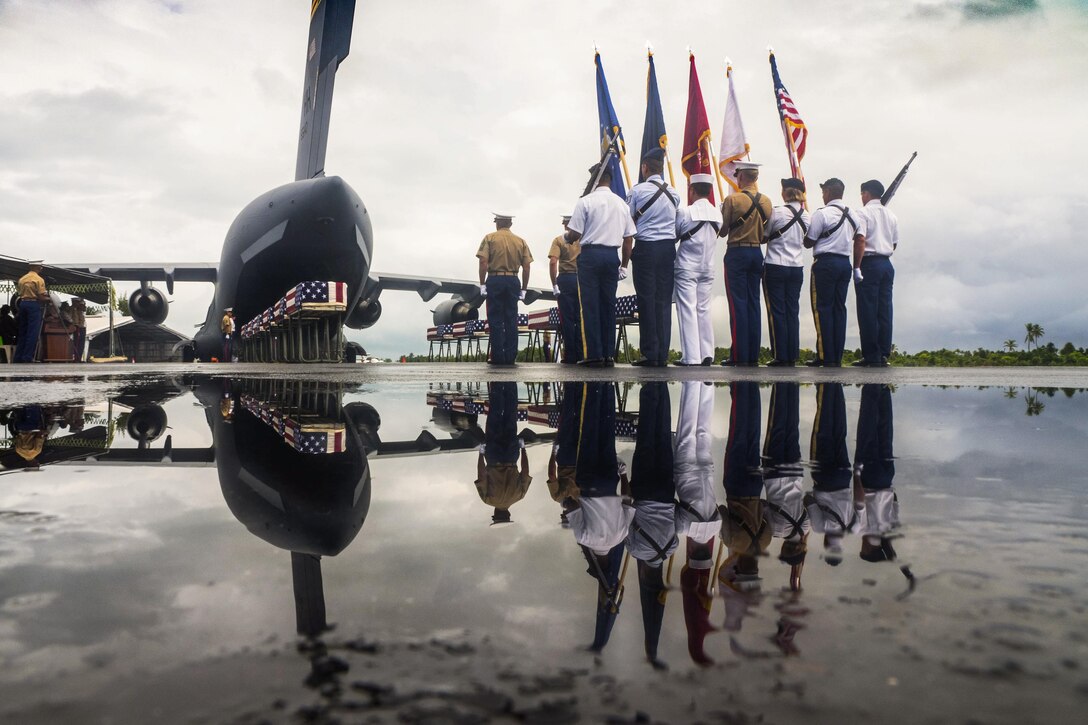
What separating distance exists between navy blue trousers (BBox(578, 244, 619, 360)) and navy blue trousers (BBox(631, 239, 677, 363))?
0.94 ft

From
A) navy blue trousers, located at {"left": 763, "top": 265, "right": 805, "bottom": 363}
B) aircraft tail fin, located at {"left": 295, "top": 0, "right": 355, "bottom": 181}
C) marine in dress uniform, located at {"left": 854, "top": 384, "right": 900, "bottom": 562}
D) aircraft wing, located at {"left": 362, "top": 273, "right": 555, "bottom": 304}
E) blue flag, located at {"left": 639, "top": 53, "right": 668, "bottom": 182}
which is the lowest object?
marine in dress uniform, located at {"left": 854, "top": 384, "right": 900, "bottom": 562}

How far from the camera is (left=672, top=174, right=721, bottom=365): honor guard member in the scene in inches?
279

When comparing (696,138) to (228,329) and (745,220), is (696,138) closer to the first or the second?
(745,220)

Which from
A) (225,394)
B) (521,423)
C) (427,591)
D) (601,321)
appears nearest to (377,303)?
(601,321)

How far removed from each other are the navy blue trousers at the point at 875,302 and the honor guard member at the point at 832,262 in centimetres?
23

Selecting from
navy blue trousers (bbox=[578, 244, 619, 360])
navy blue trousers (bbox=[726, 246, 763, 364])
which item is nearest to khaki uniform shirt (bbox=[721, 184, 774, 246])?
navy blue trousers (bbox=[726, 246, 763, 364])

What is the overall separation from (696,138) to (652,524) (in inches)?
398

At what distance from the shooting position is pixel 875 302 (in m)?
7.81

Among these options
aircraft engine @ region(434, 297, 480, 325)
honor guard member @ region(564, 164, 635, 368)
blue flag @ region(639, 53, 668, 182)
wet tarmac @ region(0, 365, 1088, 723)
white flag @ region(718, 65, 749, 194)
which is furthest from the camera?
aircraft engine @ region(434, 297, 480, 325)

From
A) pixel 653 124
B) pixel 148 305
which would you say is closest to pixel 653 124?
pixel 653 124

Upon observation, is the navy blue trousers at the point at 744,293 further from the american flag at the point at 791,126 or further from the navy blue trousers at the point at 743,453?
the navy blue trousers at the point at 743,453

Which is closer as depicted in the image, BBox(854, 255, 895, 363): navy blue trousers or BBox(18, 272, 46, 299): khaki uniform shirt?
BBox(854, 255, 895, 363): navy blue trousers

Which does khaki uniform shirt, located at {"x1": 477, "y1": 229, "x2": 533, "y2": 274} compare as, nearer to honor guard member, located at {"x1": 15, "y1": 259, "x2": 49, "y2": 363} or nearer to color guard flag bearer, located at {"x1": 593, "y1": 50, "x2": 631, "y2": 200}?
color guard flag bearer, located at {"x1": 593, "y1": 50, "x2": 631, "y2": 200}

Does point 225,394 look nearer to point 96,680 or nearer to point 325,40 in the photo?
point 96,680
